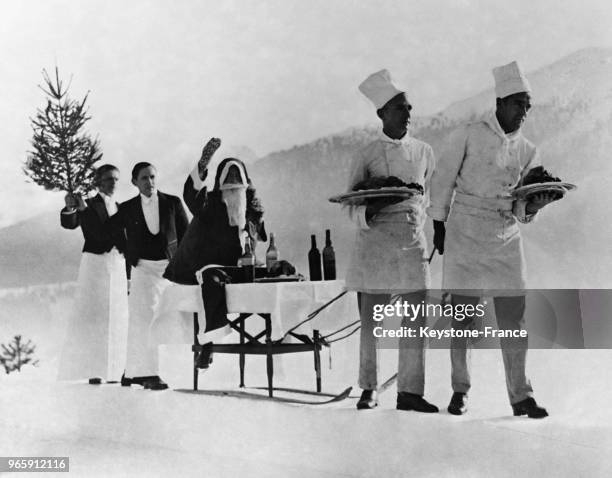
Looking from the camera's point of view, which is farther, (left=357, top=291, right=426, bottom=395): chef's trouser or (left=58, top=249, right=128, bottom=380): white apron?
(left=58, top=249, right=128, bottom=380): white apron

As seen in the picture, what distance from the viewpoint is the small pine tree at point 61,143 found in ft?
19.1

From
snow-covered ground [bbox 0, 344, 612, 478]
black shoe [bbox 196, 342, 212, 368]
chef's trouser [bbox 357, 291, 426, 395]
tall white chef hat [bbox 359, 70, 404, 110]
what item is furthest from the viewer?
black shoe [bbox 196, 342, 212, 368]

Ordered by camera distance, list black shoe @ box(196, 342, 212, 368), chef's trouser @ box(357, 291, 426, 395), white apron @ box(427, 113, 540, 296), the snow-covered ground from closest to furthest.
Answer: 1. the snow-covered ground
2. white apron @ box(427, 113, 540, 296)
3. chef's trouser @ box(357, 291, 426, 395)
4. black shoe @ box(196, 342, 212, 368)

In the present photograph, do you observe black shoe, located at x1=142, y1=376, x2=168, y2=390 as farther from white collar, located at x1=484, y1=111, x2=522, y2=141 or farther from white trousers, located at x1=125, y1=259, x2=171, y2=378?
white collar, located at x1=484, y1=111, x2=522, y2=141

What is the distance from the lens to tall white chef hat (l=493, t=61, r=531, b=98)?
4219 mm

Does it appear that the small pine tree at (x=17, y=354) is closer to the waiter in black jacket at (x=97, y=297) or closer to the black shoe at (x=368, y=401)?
the waiter in black jacket at (x=97, y=297)

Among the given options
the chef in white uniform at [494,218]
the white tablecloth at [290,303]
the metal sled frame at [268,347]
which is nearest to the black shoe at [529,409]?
the chef in white uniform at [494,218]

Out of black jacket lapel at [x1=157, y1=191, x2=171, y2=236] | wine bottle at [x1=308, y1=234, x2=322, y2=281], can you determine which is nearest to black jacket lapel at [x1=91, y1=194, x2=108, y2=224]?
black jacket lapel at [x1=157, y1=191, x2=171, y2=236]

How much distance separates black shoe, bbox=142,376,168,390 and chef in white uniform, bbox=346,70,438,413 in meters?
1.58

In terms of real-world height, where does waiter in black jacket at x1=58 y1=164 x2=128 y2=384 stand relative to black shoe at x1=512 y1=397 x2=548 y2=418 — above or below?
above

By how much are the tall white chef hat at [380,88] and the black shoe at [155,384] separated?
2366 mm

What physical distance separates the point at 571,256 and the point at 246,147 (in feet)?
7.33

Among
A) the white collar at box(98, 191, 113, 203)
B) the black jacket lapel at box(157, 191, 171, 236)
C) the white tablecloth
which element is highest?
the white collar at box(98, 191, 113, 203)

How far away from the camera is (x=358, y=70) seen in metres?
5.15
